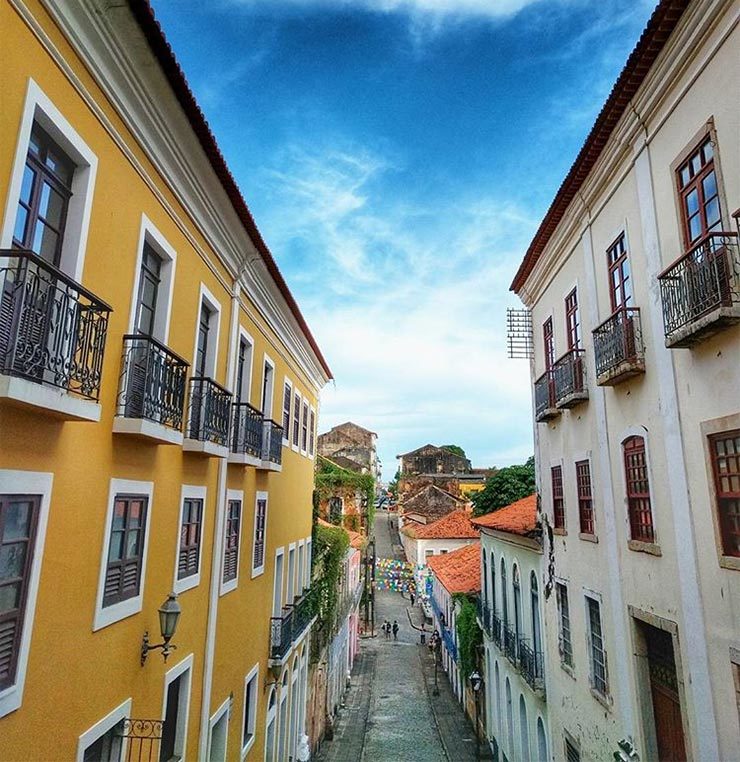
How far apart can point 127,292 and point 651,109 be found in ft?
22.8

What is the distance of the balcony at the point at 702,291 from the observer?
5551 mm

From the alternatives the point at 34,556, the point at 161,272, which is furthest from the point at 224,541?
the point at 34,556

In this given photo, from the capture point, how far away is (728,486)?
6066 millimetres

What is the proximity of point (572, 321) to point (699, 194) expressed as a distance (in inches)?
192

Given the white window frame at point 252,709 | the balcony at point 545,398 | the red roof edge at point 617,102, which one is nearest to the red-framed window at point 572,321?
the balcony at point 545,398

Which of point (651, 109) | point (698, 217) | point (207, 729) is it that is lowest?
point (207, 729)

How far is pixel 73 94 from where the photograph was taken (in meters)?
5.03

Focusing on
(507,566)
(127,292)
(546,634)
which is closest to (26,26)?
(127,292)

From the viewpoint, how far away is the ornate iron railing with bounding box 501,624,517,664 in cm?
1509

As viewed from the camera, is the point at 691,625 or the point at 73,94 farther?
the point at 691,625

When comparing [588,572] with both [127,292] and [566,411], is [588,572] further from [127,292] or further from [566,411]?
[127,292]

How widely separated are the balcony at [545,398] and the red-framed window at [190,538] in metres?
7.17

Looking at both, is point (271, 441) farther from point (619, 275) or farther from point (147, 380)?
point (619, 275)

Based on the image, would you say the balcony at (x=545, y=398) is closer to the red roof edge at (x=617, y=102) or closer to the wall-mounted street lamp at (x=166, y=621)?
the red roof edge at (x=617, y=102)
